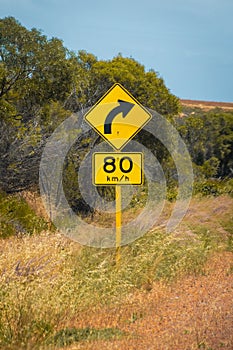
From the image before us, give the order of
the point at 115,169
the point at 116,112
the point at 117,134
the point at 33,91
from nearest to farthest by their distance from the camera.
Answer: the point at 115,169
the point at 117,134
the point at 116,112
the point at 33,91

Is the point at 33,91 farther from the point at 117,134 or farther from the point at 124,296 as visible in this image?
the point at 124,296

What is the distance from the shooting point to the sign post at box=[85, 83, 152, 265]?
10.6 meters

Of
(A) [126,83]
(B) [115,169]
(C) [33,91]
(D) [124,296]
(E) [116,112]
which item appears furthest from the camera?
(A) [126,83]

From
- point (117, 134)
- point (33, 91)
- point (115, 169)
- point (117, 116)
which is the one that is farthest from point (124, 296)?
point (33, 91)

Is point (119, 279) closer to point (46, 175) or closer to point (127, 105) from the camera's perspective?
point (127, 105)

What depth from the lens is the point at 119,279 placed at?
9.45m

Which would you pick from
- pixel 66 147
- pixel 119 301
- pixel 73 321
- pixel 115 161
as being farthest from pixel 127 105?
pixel 66 147

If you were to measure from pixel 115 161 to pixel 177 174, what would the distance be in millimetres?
18035

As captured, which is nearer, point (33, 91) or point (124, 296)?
point (124, 296)

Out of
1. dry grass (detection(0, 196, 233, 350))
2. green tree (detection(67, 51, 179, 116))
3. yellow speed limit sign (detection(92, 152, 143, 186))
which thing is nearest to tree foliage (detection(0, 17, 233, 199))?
green tree (detection(67, 51, 179, 116))

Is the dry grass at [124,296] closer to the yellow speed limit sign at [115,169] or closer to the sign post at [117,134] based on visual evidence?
the sign post at [117,134]

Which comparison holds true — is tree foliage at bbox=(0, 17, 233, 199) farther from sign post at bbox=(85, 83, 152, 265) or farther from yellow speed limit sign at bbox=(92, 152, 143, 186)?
yellow speed limit sign at bbox=(92, 152, 143, 186)

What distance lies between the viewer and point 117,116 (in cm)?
1106

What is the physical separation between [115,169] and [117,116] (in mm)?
1131
